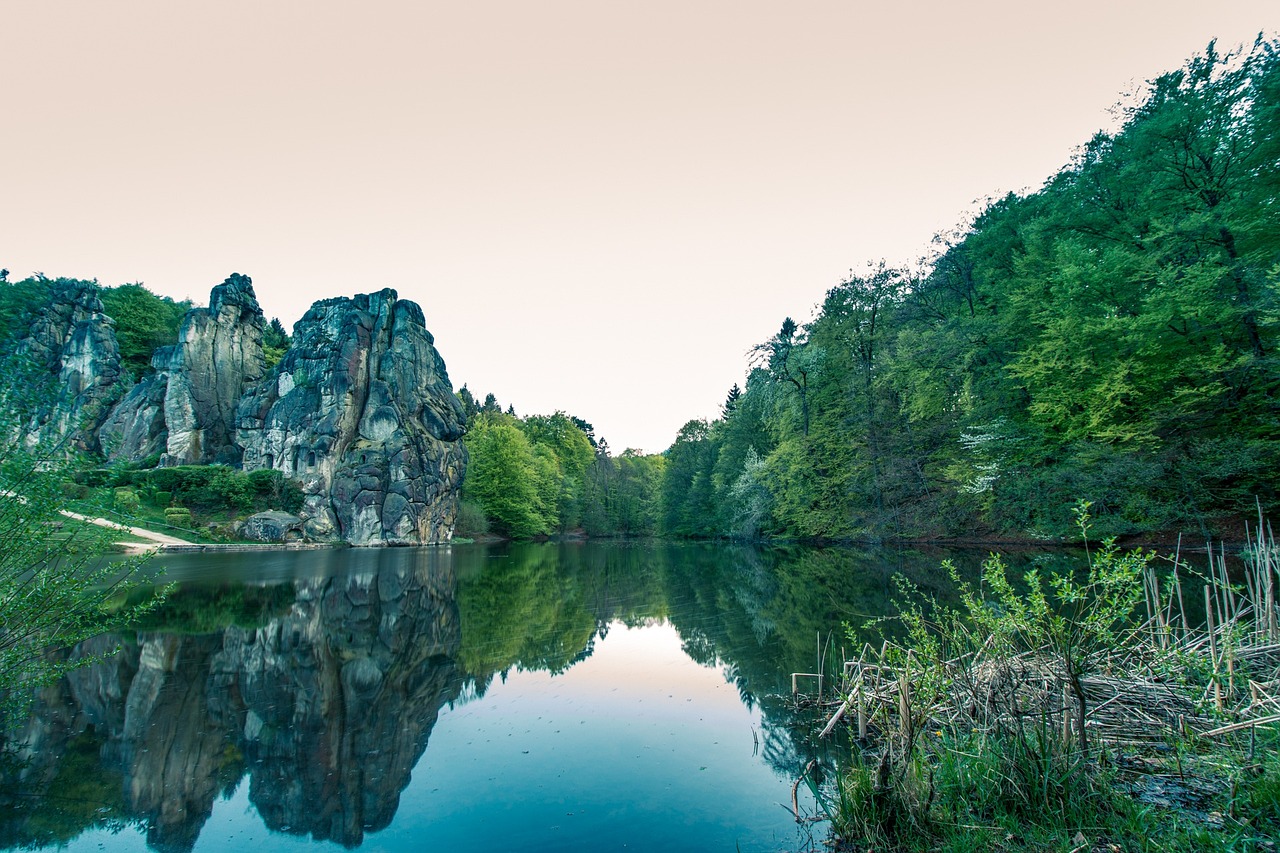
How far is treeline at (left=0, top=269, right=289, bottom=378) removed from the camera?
201 ft

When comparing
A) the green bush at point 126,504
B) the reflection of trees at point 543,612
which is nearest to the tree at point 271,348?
the reflection of trees at point 543,612

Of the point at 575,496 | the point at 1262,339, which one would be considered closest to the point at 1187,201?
the point at 1262,339

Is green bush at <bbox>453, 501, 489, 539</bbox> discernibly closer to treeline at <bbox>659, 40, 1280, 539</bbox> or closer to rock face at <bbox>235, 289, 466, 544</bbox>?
rock face at <bbox>235, 289, 466, 544</bbox>

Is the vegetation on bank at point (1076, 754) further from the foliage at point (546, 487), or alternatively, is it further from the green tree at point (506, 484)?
the green tree at point (506, 484)

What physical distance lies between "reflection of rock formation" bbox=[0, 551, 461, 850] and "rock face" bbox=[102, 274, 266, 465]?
52.0 m

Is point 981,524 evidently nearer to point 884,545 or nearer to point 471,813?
point 884,545

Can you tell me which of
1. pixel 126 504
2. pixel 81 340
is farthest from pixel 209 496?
pixel 126 504

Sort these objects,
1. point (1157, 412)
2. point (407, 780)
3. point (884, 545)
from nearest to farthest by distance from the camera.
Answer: point (407, 780) < point (1157, 412) < point (884, 545)

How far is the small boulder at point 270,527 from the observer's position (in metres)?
44.0

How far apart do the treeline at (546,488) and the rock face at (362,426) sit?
5.51 metres

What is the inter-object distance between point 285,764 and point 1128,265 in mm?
25742

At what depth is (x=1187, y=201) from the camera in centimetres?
1869

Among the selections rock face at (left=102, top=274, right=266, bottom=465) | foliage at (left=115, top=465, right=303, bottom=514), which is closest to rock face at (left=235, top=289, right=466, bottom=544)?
foliage at (left=115, top=465, right=303, bottom=514)

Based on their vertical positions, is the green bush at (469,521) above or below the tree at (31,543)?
below
